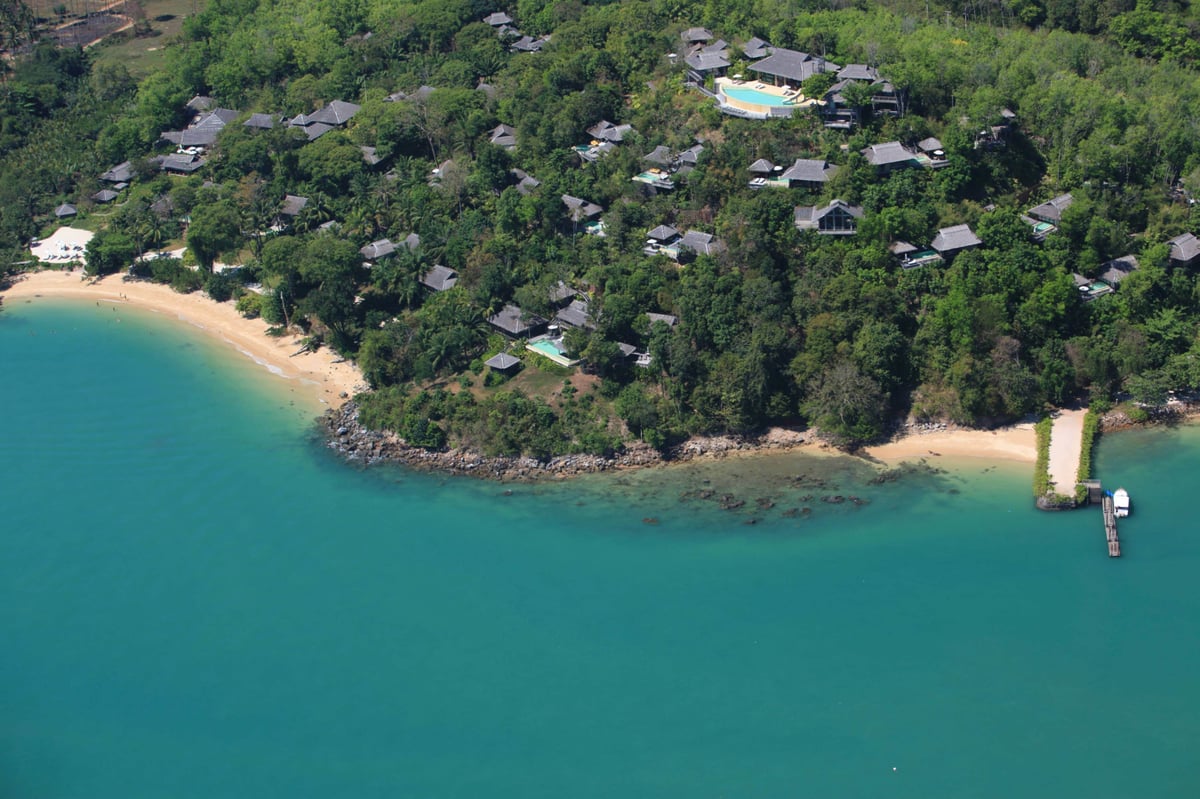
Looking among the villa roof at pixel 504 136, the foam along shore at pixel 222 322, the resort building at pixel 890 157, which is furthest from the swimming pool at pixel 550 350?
the resort building at pixel 890 157

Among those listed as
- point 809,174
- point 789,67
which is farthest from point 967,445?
point 789,67

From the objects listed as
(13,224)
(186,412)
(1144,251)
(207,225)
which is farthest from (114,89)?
(1144,251)

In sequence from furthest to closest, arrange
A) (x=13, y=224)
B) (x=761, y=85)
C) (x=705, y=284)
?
(x=13, y=224) < (x=761, y=85) < (x=705, y=284)

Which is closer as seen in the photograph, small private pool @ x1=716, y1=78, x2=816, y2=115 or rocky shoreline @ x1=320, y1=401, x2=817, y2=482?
rocky shoreline @ x1=320, y1=401, x2=817, y2=482

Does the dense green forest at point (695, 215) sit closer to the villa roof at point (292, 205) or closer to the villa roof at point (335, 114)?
the villa roof at point (292, 205)

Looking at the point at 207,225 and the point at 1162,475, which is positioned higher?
the point at 207,225

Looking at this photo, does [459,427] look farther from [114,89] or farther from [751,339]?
[114,89]

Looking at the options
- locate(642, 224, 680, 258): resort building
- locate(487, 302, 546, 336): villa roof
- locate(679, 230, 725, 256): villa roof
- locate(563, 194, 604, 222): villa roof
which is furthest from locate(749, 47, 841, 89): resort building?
locate(487, 302, 546, 336): villa roof

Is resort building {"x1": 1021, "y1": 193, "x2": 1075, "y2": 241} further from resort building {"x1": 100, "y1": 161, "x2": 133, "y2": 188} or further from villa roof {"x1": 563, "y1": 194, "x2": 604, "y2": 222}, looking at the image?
resort building {"x1": 100, "y1": 161, "x2": 133, "y2": 188}
